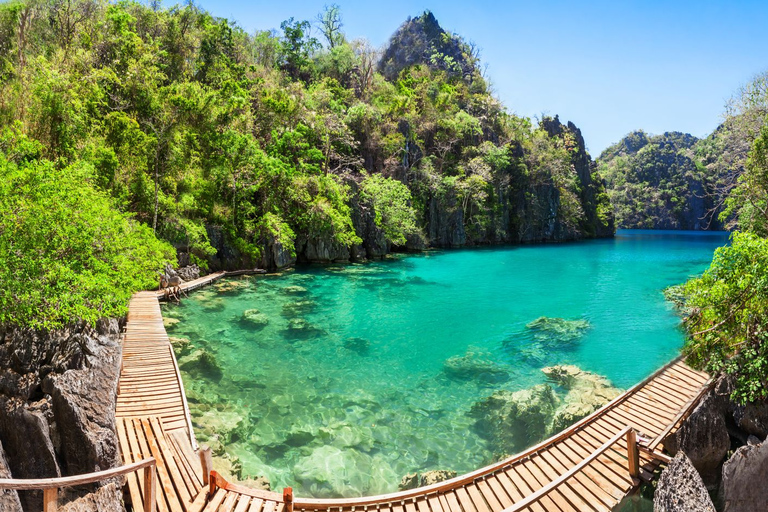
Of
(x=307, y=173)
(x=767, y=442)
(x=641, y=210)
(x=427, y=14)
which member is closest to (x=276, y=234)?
(x=307, y=173)

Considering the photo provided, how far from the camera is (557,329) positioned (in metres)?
17.6

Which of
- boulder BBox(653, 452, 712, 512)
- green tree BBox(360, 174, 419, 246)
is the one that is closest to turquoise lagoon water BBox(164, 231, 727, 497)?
boulder BBox(653, 452, 712, 512)

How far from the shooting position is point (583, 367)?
13719mm

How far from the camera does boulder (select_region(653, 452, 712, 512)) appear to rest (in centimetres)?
627

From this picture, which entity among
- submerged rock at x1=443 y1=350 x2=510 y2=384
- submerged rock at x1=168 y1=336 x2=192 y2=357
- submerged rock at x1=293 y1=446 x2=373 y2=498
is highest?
submerged rock at x1=168 y1=336 x2=192 y2=357

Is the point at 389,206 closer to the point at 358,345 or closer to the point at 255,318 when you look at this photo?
the point at 255,318

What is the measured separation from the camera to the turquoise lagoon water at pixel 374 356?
29.6 feet

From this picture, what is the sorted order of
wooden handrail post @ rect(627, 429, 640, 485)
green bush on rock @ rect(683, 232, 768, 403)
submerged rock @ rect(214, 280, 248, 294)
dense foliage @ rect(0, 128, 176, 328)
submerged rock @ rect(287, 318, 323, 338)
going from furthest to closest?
1. submerged rock @ rect(214, 280, 248, 294)
2. submerged rock @ rect(287, 318, 323, 338)
3. wooden handrail post @ rect(627, 429, 640, 485)
4. green bush on rock @ rect(683, 232, 768, 403)
5. dense foliage @ rect(0, 128, 176, 328)

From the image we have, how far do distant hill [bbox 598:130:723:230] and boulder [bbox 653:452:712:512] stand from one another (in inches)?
3924

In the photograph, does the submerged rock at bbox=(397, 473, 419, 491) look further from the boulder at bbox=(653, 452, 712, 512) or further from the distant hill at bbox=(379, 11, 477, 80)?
the distant hill at bbox=(379, 11, 477, 80)

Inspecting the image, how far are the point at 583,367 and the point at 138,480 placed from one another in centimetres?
1316

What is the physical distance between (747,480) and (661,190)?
112550 millimetres

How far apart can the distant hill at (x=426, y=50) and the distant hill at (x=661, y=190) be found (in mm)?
55345

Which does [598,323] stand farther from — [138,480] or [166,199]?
[166,199]
